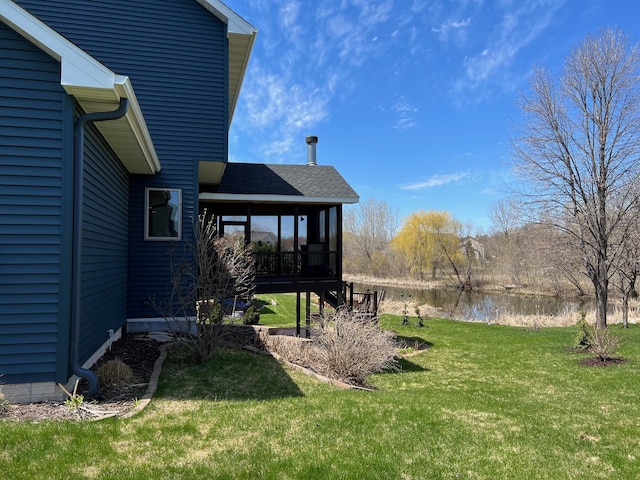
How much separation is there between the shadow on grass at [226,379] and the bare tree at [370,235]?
115ft

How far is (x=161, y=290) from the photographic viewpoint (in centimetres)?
823

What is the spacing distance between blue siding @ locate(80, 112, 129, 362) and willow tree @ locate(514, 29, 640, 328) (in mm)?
11676

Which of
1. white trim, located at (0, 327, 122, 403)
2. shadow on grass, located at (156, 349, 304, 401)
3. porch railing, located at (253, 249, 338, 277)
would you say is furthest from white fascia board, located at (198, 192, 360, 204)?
white trim, located at (0, 327, 122, 403)

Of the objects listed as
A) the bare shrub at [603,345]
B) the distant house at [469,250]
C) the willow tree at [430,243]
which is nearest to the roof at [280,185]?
the bare shrub at [603,345]

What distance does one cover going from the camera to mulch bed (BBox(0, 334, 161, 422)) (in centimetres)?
374

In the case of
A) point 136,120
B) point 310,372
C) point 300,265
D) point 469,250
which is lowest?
point 310,372

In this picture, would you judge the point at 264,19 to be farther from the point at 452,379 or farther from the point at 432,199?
the point at 432,199

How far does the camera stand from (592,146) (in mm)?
11688

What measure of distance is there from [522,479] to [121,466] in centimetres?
298

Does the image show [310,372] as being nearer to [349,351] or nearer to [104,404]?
[349,351]

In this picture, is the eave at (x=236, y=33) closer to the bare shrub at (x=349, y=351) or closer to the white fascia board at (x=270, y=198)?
the white fascia board at (x=270, y=198)

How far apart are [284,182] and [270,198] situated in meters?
1.10

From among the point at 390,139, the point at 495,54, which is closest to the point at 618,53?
the point at 495,54

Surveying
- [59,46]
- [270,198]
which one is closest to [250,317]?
[270,198]
